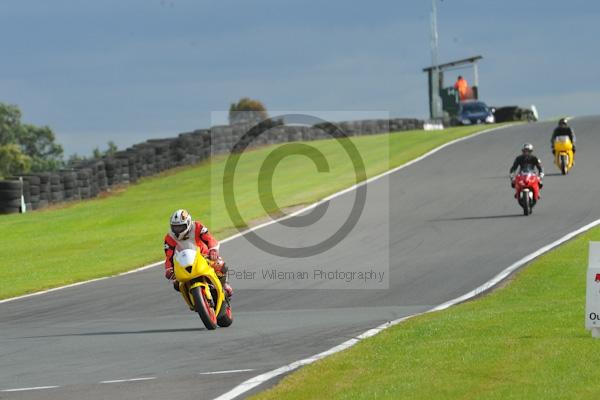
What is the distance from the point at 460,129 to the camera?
56906 mm

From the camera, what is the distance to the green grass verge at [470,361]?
30.6 ft

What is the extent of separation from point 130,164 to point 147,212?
945cm

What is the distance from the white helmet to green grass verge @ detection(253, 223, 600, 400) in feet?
9.31

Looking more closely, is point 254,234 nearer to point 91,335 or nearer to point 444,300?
point 444,300

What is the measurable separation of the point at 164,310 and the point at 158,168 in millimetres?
30822

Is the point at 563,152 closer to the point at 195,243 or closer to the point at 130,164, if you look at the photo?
the point at 130,164

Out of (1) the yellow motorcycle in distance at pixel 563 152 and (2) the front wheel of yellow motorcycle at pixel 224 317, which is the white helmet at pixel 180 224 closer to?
(2) the front wheel of yellow motorcycle at pixel 224 317

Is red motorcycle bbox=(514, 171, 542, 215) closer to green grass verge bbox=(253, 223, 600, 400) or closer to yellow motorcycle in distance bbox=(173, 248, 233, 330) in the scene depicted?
green grass verge bbox=(253, 223, 600, 400)

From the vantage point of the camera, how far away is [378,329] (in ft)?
45.9

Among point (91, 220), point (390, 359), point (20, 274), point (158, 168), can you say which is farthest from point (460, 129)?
point (390, 359)

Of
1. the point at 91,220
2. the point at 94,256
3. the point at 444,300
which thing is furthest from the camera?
the point at 91,220

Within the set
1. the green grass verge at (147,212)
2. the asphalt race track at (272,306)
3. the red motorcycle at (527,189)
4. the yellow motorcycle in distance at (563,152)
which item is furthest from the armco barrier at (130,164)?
the red motorcycle at (527,189)

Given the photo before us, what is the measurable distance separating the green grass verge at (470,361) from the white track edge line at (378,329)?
23 cm

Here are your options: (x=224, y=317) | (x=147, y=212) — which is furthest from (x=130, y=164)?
(x=224, y=317)
